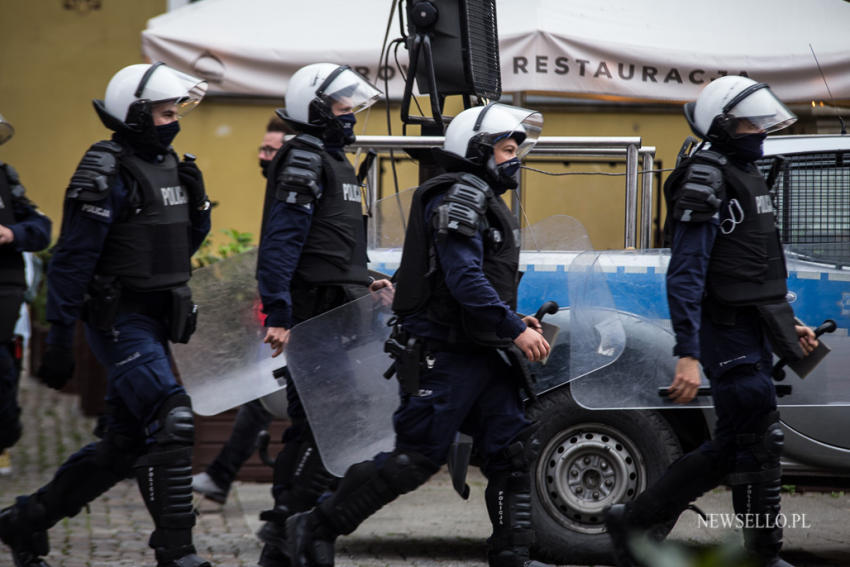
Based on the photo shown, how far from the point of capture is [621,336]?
4.79 meters

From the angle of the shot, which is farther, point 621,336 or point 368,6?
point 368,6

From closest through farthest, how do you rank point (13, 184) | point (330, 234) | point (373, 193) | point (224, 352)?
point (330, 234) → point (13, 184) → point (224, 352) → point (373, 193)

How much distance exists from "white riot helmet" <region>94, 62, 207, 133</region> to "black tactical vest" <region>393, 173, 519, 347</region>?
3.75ft

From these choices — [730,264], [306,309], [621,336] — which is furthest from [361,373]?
[730,264]

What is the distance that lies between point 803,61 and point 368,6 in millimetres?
2632

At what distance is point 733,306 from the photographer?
447 cm

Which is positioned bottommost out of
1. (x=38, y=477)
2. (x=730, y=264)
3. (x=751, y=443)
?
(x=38, y=477)

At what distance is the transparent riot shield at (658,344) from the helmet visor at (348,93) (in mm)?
1236

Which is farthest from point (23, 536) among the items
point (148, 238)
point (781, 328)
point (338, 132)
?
point (781, 328)

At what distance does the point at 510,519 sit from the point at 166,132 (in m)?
2.03

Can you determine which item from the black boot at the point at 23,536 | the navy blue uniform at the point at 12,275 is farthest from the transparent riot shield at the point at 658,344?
the navy blue uniform at the point at 12,275

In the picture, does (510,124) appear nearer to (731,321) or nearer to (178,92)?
(731,321)

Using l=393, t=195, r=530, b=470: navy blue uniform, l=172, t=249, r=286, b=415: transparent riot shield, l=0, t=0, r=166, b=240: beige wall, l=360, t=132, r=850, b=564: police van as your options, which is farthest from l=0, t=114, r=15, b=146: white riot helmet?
l=0, t=0, r=166, b=240: beige wall

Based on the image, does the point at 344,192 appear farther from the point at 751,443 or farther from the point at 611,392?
the point at 751,443
